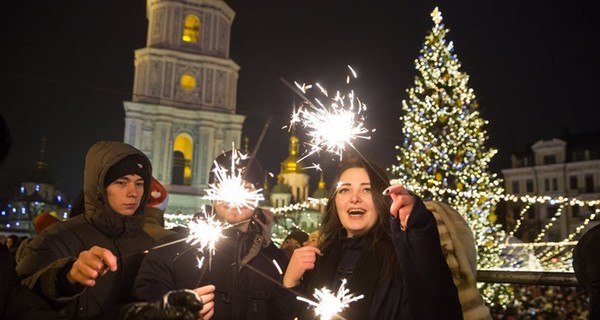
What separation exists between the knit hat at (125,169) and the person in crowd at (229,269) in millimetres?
564

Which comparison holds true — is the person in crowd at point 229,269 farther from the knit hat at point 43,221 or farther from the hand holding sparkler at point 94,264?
the knit hat at point 43,221

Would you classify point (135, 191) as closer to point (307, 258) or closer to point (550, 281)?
point (307, 258)

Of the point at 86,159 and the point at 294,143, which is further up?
the point at 294,143

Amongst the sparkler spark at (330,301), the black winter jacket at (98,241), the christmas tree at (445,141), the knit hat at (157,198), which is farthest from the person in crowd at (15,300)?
the christmas tree at (445,141)

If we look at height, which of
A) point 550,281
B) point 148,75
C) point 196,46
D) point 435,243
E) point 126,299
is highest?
point 196,46

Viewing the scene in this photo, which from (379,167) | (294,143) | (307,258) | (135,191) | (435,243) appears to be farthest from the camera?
(294,143)

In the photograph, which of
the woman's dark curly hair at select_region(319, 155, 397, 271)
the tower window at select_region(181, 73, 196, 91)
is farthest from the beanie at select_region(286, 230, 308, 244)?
the tower window at select_region(181, 73, 196, 91)

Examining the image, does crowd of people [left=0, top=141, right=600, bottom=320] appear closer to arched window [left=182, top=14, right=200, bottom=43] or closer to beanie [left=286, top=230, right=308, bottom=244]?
beanie [left=286, top=230, right=308, bottom=244]

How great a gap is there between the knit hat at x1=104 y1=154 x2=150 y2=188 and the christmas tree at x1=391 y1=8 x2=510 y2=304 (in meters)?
11.1

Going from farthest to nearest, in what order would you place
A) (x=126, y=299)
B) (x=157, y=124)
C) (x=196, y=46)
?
(x=196, y=46) → (x=157, y=124) → (x=126, y=299)

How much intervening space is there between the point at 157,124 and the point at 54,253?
3617 cm

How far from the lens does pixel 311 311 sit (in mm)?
2666

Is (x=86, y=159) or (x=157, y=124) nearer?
(x=86, y=159)

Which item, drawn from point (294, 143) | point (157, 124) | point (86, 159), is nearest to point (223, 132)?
point (157, 124)
